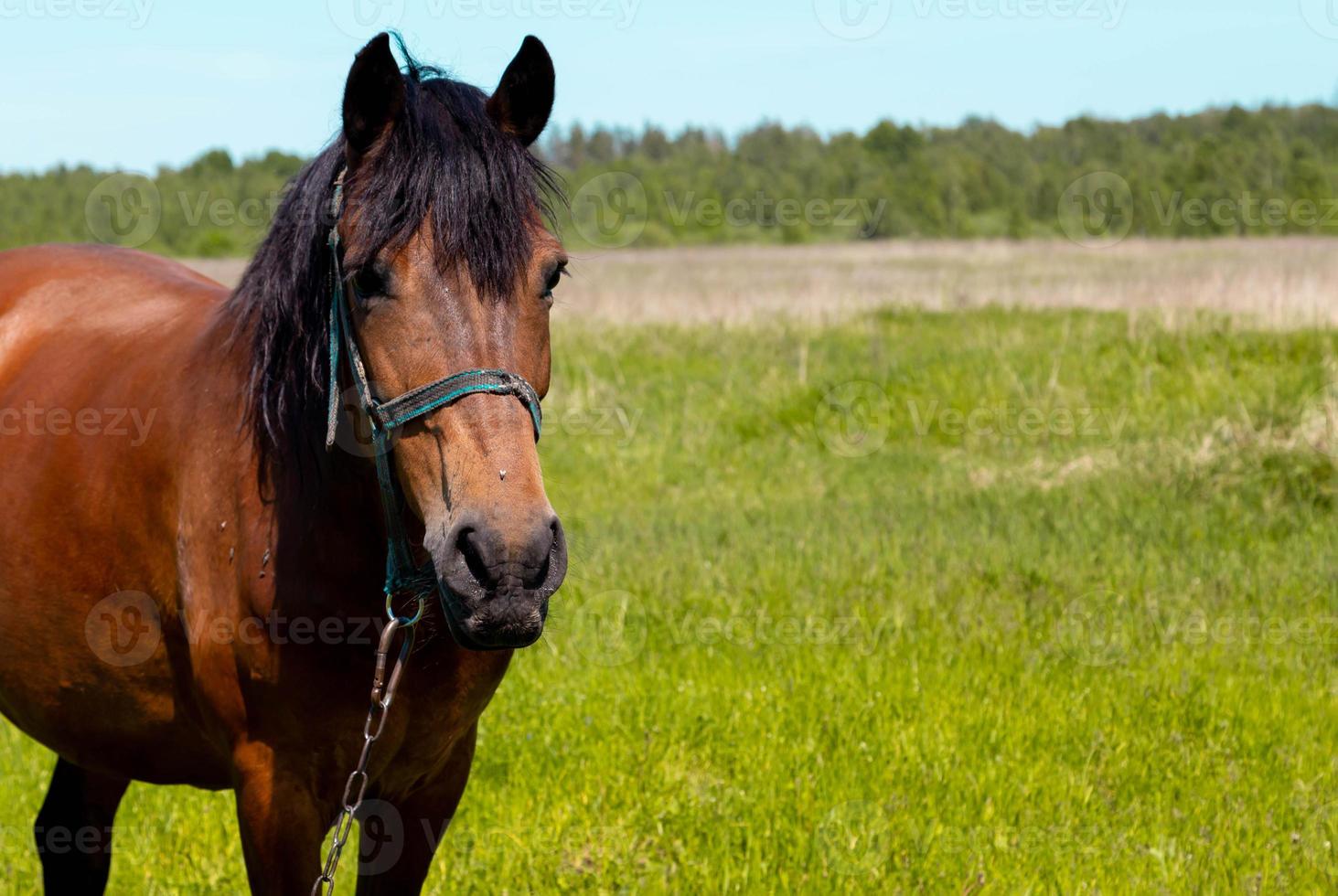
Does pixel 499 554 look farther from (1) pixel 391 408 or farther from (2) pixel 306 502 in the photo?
(2) pixel 306 502

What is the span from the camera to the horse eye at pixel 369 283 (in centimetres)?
227

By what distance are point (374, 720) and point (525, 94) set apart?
1.39 metres

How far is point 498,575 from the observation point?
6.59ft

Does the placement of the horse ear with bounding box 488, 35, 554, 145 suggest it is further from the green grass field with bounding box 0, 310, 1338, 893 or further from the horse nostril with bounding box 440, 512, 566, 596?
the green grass field with bounding box 0, 310, 1338, 893

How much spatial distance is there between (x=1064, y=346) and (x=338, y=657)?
10470 mm

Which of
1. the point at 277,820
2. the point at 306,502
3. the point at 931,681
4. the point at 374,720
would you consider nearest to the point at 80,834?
the point at 277,820

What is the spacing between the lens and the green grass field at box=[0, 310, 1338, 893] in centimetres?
395

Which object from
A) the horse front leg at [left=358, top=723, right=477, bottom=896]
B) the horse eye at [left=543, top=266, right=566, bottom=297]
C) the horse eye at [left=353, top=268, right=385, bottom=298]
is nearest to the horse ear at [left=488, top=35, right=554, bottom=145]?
the horse eye at [left=543, top=266, right=566, bottom=297]

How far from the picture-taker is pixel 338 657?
258 centimetres

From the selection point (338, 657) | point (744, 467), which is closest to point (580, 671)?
point (338, 657)

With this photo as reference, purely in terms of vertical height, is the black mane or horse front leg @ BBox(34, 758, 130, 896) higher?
the black mane

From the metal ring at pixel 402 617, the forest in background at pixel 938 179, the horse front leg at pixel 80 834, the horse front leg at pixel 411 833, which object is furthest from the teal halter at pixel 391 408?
the forest in background at pixel 938 179

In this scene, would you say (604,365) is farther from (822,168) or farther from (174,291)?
(822,168)

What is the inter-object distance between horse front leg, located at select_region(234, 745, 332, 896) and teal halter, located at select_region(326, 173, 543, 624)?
1.59 ft
